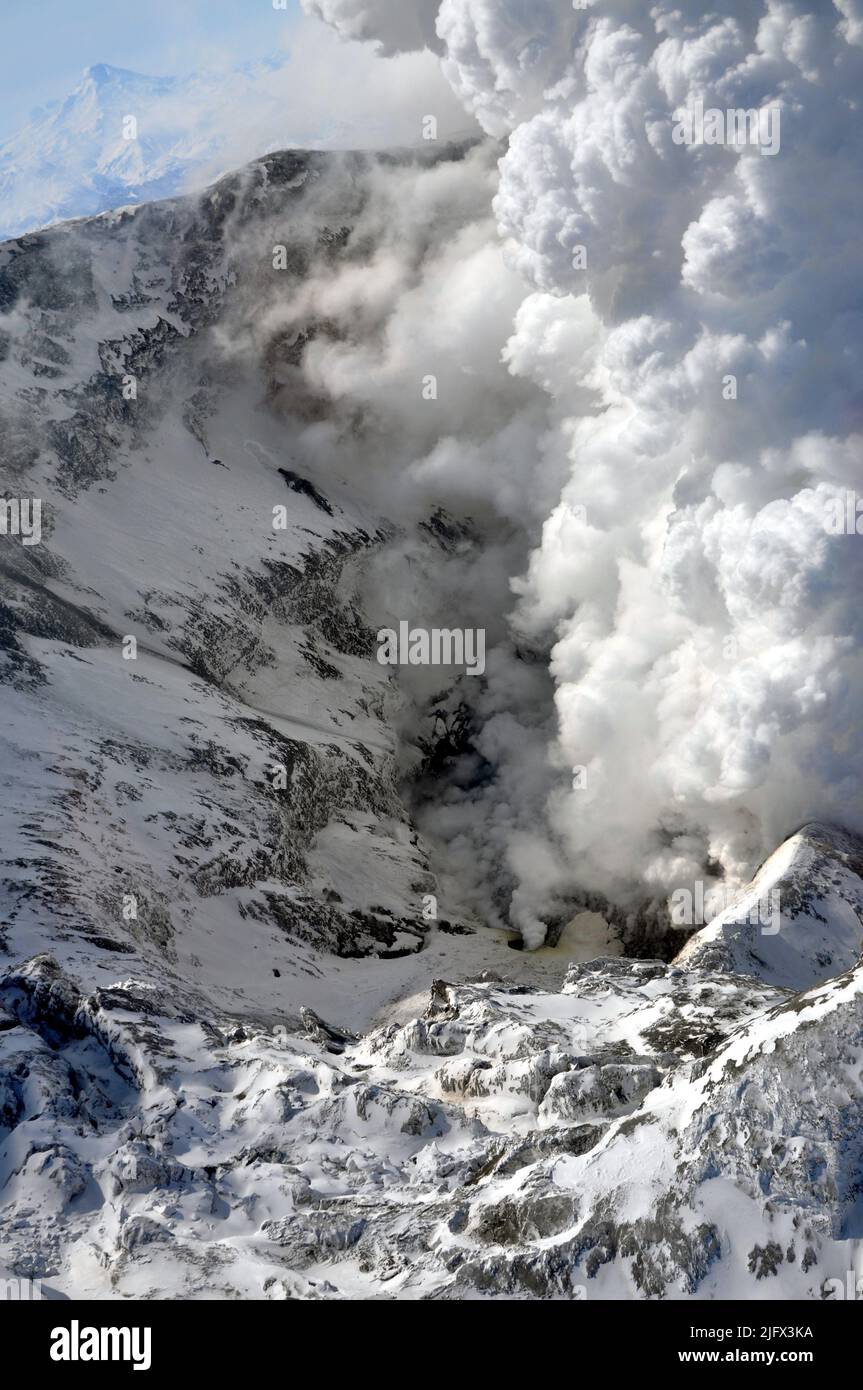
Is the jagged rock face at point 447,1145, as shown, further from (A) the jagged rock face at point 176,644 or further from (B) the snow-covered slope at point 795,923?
(A) the jagged rock face at point 176,644

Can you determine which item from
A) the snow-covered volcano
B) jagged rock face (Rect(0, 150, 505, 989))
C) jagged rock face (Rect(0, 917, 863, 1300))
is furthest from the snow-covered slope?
jagged rock face (Rect(0, 150, 505, 989))

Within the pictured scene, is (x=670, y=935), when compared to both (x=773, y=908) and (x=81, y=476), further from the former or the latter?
(x=81, y=476)

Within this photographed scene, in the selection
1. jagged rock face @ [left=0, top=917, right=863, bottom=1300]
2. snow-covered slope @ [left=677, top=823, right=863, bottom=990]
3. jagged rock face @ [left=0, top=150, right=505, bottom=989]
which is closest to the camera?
jagged rock face @ [left=0, top=917, right=863, bottom=1300]

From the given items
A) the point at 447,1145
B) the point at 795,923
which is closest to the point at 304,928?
the point at 795,923

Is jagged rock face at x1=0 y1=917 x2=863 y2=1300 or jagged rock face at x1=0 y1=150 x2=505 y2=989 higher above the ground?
jagged rock face at x1=0 y1=150 x2=505 y2=989

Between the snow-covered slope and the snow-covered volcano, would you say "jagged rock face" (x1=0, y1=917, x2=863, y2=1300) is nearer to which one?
the snow-covered volcano

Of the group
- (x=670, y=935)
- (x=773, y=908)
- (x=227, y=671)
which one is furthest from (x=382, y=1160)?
(x=227, y=671)

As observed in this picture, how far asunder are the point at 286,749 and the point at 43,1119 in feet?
241

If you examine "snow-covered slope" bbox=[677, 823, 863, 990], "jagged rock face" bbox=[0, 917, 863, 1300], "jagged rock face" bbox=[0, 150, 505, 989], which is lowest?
"jagged rock face" bbox=[0, 917, 863, 1300]

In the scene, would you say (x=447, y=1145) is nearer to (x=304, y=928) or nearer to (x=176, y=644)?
(x=304, y=928)

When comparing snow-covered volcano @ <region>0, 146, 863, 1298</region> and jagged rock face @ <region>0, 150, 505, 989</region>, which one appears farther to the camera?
jagged rock face @ <region>0, 150, 505, 989</region>

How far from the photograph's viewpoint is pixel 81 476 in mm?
163250

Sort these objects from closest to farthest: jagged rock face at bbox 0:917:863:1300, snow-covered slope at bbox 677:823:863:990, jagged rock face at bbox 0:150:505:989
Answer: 1. jagged rock face at bbox 0:917:863:1300
2. snow-covered slope at bbox 677:823:863:990
3. jagged rock face at bbox 0:150:505:989

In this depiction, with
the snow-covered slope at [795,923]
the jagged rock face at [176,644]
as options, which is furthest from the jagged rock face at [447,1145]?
the jagged rock face at [176,644]
